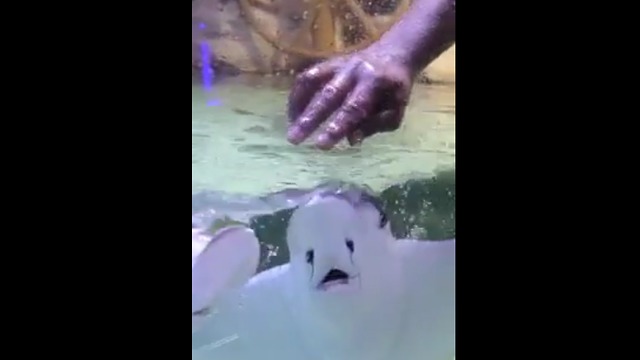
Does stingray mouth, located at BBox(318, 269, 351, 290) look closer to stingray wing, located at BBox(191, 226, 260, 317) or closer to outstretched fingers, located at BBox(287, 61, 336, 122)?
stingray wing, located at BBox(191, 226, 260, 317)

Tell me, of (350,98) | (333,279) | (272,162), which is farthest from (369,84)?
(333,279)

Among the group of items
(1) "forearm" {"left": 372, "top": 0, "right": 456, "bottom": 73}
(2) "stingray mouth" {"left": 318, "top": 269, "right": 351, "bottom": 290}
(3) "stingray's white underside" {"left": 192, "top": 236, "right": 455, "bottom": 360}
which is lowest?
(3) "stingray's white underside" {"left": 192, "top": 236, "right": 455, "bottom": 360}

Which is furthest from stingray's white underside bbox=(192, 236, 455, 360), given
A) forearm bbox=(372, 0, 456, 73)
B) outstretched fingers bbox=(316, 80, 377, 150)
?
forearm bbox=(372, 0, 456, 73)

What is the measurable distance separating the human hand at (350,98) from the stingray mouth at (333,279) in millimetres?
218

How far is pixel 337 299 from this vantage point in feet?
4.88

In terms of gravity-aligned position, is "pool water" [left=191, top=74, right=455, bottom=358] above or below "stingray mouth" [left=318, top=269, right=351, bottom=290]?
above

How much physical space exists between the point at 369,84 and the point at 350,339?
45 cm

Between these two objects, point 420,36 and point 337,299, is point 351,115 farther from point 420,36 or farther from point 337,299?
point 337,299

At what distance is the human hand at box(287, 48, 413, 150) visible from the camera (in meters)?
1.50
